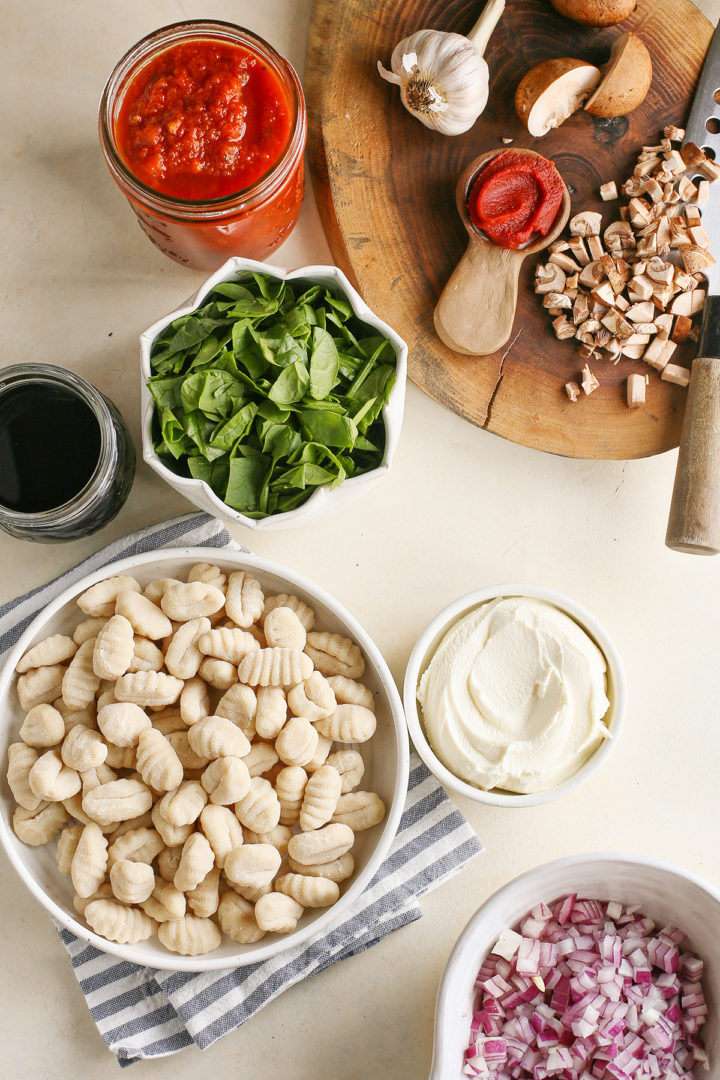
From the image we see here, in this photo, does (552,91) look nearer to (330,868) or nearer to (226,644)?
(226,644)

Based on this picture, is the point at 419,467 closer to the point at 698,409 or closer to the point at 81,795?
the point at 698,409

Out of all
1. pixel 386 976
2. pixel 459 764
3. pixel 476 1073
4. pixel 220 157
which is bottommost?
pixel 386 976

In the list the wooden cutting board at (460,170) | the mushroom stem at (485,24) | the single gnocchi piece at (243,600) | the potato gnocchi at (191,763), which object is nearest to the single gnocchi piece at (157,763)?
the potato gnocchi at (191,763)

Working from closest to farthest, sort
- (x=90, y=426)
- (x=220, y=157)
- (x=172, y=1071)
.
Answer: (x=220, y=157)
(x=90, y=426)
(x=172, y=1071)

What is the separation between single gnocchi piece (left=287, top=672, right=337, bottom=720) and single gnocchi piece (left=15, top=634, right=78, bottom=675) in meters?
0.35

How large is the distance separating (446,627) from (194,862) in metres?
0.52

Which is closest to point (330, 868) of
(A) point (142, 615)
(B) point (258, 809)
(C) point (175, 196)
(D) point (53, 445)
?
(B) point (258, 809)

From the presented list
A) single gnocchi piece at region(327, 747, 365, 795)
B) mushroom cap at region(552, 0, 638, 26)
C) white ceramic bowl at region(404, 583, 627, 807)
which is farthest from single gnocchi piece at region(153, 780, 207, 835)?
mushroom cap at region(552, 0, 638, 26)

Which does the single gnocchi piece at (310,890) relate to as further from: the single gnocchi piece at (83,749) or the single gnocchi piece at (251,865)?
the single gnocchi piece at (83,749)

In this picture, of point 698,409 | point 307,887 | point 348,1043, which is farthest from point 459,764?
point 698,409

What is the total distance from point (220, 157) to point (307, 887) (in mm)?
1044

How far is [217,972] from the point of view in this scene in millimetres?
1357

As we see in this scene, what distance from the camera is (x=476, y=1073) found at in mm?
1240

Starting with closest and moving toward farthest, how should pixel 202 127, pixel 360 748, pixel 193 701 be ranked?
pixel 202 127, pixel 193 701, pixel 360 748
